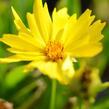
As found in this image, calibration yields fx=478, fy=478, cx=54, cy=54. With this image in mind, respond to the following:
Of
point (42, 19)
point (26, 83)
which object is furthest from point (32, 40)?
point (26, 83)

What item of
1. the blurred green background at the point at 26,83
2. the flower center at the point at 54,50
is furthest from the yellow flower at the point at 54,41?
the blurred green background at the point at 26,83

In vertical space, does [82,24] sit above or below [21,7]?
below

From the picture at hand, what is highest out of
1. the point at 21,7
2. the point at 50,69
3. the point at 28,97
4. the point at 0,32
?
the point at 21,7

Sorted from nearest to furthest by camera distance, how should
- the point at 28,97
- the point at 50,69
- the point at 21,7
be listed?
the point at 50,69 < the point at 28,97 < the point at 21,7

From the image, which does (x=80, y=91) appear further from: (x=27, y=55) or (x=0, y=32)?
(x=0, y=32)

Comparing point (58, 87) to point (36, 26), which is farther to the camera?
point (58, 87)

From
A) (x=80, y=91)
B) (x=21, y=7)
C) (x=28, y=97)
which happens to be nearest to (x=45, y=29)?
(x=80, y=91)

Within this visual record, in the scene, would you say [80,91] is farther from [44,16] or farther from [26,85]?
[26,85]

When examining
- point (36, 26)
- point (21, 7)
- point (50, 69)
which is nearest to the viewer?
point (50, 69)
